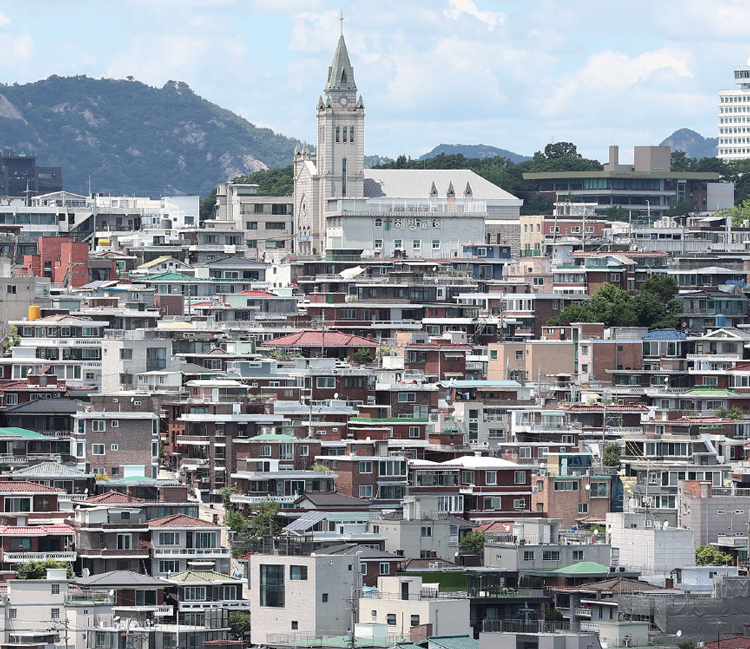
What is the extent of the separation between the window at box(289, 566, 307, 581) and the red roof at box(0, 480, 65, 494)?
14.0 metres

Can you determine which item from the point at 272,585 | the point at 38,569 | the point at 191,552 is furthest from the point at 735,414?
the point at 38,569

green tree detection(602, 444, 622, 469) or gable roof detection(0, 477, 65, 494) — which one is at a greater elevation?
green tree detection(602, 444, 622, 469)

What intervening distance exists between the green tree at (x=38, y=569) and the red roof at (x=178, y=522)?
393cm

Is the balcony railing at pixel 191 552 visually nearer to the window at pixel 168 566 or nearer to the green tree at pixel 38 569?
the window at pixel 168 566

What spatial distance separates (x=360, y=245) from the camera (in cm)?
18075

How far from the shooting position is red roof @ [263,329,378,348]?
121 metres

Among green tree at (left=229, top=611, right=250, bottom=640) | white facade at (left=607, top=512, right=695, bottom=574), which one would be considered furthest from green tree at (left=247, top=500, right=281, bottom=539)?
white facade at (left=607, top=512, right=695, bottom=574)

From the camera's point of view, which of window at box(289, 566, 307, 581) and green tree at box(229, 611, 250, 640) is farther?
green tree at box(229, 611, 250, 640)

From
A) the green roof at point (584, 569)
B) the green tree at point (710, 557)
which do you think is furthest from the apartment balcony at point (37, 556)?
the green tree at point (710, 557)

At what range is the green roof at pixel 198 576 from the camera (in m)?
78.8

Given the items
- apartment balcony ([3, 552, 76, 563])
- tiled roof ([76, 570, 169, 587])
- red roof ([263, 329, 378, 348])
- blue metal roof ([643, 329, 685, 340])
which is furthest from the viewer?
blue metal roof ([643, 329, 685, 340])

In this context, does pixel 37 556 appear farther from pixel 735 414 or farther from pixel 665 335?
pixel 665 335

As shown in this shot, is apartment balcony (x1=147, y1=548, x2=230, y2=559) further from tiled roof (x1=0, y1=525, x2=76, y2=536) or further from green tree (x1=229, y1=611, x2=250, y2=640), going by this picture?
green tree (x1=229, y1=611, x2=250, y2=640)

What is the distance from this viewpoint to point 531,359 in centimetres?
12625
